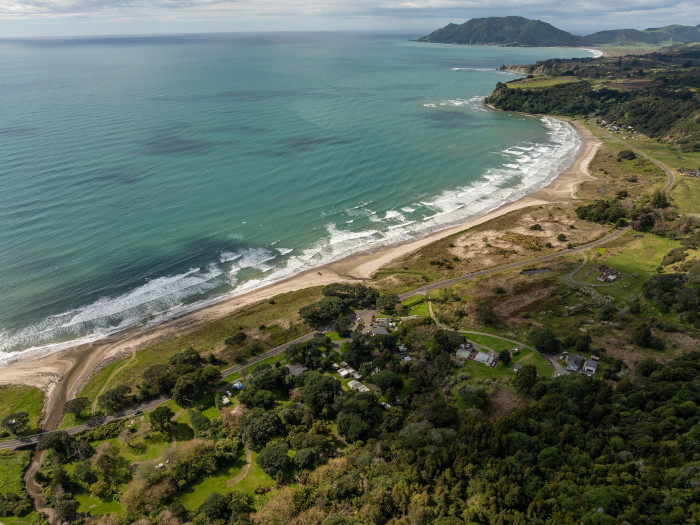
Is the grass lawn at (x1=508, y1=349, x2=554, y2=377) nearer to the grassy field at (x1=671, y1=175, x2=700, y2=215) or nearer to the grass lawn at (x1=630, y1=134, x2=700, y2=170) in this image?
the grassy field at (x1=671, y1=175, x2=700, y2=215)

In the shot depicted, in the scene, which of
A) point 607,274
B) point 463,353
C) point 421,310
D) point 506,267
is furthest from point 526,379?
point 607,274

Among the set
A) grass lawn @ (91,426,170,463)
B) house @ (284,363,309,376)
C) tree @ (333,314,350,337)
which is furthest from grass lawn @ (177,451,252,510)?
tree @ (333,314,350,337)

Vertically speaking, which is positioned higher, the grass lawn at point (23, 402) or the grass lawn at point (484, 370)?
the grass lawn at point (484, 370)

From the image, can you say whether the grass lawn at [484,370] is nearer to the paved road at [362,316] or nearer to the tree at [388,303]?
the paved road at [362,316]

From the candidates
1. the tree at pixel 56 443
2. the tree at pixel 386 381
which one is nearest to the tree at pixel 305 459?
the tree at pixel 386 381

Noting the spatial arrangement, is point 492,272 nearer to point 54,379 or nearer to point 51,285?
point 54,379

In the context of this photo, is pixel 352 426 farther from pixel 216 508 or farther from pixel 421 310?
pixel 421 310

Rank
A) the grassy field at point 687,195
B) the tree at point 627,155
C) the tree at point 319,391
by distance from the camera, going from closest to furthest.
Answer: the tree at point 319,391 < the grassy field at point 687,195 < the tree at point 627,155
